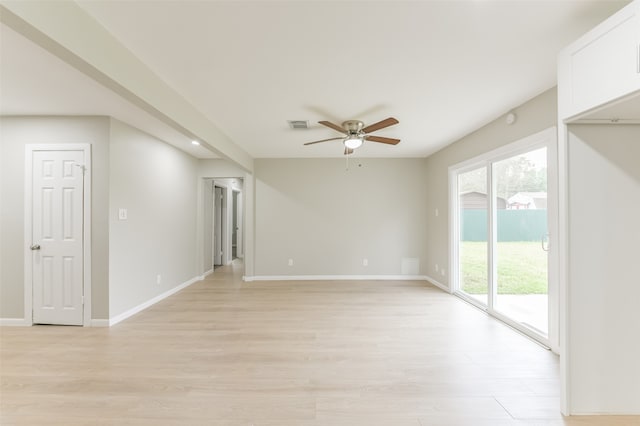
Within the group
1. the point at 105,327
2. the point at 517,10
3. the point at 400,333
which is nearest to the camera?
the point at 517,10

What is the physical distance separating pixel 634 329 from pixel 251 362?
111 inches

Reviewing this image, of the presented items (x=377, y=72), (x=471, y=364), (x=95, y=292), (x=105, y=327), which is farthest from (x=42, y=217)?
(x=471, y=364)

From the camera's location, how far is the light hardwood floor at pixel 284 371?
1925 millimetres

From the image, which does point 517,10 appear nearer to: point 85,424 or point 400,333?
point 400,333

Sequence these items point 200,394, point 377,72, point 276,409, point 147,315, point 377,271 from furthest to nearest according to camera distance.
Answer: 1. point 377,271
2. point 147,315
3. point 377,72
4. point 200,394
5. point 276,409

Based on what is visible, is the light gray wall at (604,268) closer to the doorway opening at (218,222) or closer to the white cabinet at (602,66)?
the white cabinet at (602,66)

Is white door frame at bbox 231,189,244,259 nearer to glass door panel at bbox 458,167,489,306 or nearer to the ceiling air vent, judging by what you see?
the ceiling air vent

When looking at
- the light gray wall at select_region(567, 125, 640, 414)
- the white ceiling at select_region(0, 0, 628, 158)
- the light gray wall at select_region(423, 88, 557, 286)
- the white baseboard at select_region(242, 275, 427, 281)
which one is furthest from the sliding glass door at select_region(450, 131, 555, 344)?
the white baseboard at select_region(242, 275, 427, 281)

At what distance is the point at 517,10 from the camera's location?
173cm

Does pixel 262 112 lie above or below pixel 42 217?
above

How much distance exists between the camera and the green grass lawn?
315cm

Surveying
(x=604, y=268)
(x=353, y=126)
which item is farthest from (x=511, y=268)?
(x=353, y=126)

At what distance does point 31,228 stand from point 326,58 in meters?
4.05

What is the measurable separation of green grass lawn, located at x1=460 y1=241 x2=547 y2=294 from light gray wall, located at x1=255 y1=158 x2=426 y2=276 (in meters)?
1.48
